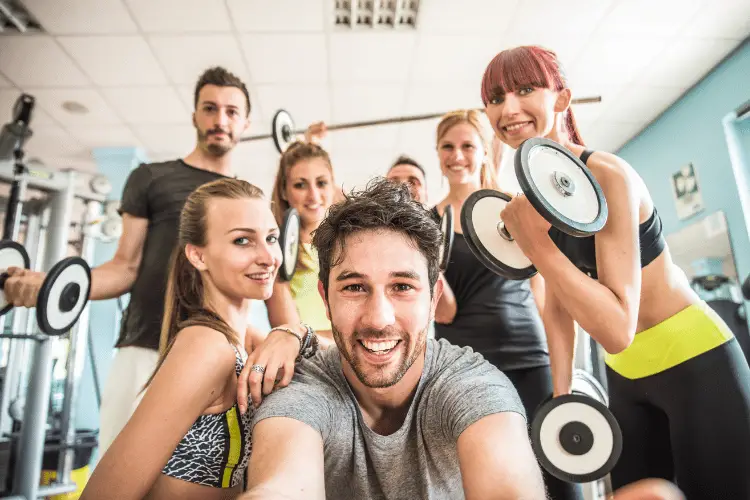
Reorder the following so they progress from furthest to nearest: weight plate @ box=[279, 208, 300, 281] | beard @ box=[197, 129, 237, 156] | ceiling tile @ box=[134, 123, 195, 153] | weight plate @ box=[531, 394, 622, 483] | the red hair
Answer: ceiling tile @ box=[134, 123, 195, 153] < beard @ box=[197, 129, 237, 156] < weight plate @ box=[279, 208, 300, 281] < the red hair < weight plate @ box=[531, 394, 622, 483]

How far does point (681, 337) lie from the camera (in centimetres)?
115

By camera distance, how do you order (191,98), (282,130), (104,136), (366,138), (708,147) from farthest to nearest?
(366,138) < (104,136) < (191,98) < (708,147) < (282,130)

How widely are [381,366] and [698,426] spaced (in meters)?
0.78

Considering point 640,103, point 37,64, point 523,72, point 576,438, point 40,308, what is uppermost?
point 37,64

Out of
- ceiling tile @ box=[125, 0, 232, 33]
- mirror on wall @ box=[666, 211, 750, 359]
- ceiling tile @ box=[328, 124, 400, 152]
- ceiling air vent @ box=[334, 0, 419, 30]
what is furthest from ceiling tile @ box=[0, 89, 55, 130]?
mirror on wall @ box=[666, 211, 750, 359]

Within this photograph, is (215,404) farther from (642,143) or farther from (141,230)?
(642,143)

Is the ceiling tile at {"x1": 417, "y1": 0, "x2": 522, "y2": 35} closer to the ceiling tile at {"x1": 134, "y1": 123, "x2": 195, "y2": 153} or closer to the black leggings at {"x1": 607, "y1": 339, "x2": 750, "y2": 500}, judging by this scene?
the ceiling tile at {"x1": 134, "y1": 123, "x2": 195, "y2": 153}

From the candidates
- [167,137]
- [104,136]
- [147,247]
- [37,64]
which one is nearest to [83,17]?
[37,64]

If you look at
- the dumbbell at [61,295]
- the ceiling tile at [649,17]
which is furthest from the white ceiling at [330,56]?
the dumbbell at [61,295]

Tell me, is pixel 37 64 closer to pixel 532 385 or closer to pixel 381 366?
pixel 381 366

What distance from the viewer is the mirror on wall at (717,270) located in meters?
2.89

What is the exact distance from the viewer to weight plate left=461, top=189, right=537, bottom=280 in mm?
1232

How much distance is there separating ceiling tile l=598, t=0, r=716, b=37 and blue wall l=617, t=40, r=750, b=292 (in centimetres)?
45

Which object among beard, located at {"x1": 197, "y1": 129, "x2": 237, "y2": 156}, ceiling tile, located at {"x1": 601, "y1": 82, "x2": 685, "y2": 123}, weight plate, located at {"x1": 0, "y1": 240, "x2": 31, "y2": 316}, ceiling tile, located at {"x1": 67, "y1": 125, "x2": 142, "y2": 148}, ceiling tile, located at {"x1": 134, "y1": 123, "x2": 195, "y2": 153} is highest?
ceiling tile, located at {"x1": 67, "y1": 125, "x2": 142, "y2": 148}
